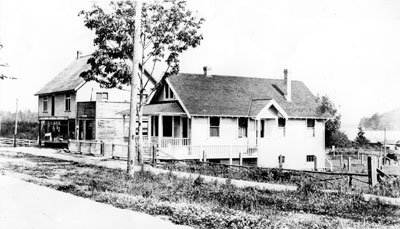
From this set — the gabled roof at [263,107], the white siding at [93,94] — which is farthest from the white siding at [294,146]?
the white siding at [93,94]

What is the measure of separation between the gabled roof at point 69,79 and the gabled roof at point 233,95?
738cm

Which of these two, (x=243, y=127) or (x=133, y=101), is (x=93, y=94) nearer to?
(x=243, y=127)

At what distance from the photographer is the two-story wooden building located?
38.1 meters

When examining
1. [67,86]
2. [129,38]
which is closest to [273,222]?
[129,38]

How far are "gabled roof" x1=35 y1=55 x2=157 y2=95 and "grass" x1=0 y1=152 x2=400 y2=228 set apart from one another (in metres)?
25.8

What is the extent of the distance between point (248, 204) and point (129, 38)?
50.6 feet

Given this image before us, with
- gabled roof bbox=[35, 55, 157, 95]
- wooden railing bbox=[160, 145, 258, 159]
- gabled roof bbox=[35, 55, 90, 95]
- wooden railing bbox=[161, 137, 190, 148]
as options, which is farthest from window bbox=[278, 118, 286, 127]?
gabled roof bbox=[35, 55, 90, 95]

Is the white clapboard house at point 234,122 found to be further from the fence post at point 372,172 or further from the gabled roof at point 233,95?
the fence post at point 372,172

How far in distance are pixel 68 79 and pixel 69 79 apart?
267mm

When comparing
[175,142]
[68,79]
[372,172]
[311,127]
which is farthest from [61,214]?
[68,79]

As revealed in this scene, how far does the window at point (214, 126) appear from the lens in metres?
33.1

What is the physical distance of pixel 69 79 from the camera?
44.8m

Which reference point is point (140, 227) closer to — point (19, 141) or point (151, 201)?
point (151, 201)

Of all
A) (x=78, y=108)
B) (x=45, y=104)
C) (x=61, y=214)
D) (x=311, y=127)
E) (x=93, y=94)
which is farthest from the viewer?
(x=45, y=104)
